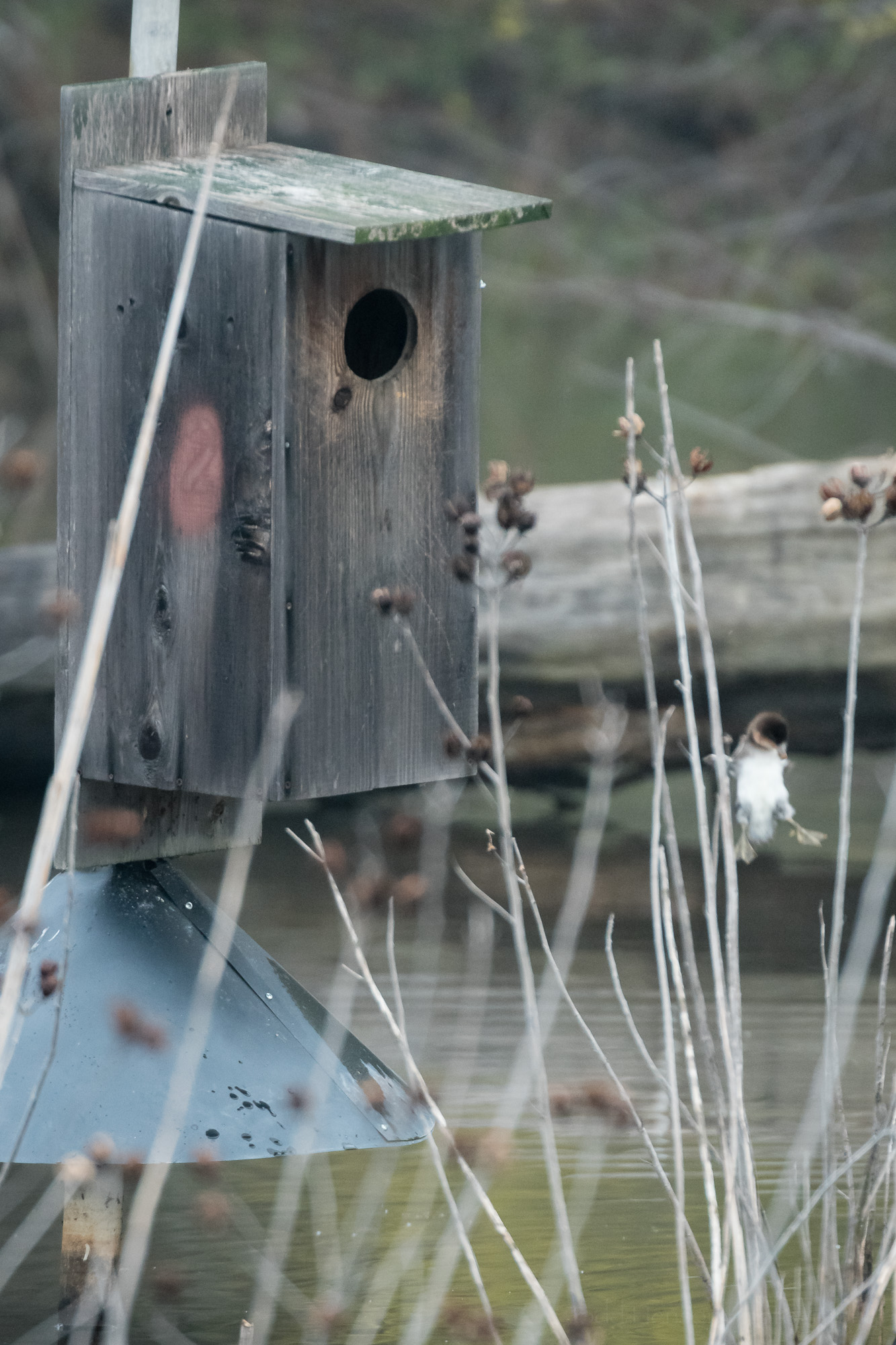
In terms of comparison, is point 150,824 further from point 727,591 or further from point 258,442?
point 727,591

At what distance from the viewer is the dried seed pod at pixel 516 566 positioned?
250cm

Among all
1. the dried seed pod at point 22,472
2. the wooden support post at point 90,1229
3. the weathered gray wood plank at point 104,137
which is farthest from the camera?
the wooden support post at point 90,1229

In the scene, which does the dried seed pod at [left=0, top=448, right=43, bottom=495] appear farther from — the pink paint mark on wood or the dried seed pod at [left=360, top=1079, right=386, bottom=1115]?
the dried seed pod at [left=360, top=1079, right=386, bottom=1115]

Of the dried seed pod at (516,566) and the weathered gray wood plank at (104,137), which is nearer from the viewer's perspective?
the dried seed pod at (516,566)

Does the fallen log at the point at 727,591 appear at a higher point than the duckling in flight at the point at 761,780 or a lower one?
higher

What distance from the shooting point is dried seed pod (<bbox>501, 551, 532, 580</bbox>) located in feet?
8.19

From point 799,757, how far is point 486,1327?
15.0ft

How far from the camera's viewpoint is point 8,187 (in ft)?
51.7

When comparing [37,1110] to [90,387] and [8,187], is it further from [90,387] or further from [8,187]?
[8,187]

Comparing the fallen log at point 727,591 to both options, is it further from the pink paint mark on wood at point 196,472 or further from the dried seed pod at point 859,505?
the dried seed pod at point 859,505

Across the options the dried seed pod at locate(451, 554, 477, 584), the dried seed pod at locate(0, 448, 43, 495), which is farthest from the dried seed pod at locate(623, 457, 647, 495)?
the dried seed pod at locate(0, 448, 43, 495)

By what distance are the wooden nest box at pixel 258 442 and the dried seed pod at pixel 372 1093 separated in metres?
0.45

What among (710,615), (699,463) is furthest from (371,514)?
(710,615)

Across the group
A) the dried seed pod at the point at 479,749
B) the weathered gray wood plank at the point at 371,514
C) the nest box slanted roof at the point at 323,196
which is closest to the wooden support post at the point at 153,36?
the nest box slanted roof at the point at 323,196
